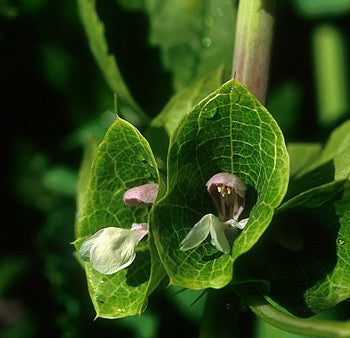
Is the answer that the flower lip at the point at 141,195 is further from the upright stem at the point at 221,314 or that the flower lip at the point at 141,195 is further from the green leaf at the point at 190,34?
the green leaf at the point at 190,34

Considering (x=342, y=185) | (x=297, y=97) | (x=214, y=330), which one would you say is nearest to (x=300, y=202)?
(x=342, y=185)


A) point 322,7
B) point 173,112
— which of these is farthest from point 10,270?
point 322,7

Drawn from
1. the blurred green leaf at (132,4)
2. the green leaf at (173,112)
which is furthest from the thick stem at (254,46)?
the blurred green leaf at (132,4)

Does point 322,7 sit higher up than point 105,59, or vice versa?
point 105,59

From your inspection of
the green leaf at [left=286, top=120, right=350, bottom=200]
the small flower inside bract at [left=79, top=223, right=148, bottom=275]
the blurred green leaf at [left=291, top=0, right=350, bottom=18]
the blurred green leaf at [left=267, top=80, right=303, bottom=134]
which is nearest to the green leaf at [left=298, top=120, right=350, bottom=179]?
the green leaf at [left=286, top=120, right=350, bottom=200]

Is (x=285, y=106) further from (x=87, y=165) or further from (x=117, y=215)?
(x=117, y=215)

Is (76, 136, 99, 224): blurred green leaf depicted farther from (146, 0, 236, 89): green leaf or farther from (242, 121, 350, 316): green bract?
(242, 121, 350, 316): green bract

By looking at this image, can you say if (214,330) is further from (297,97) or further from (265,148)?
(297,97)
